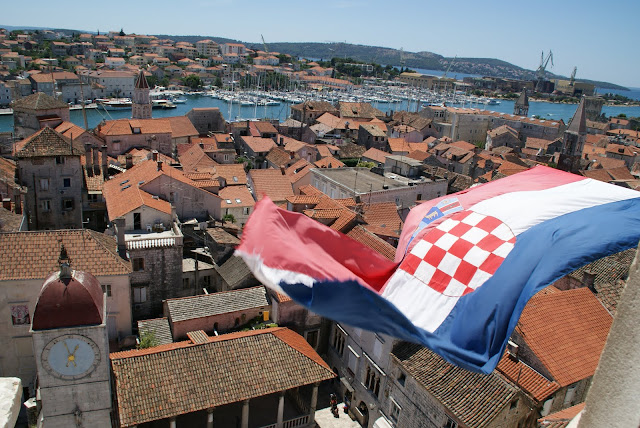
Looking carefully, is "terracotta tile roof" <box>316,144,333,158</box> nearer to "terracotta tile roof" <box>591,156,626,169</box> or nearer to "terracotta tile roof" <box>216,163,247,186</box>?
"terracotta tile roof" <box>216,163,247,186</box>

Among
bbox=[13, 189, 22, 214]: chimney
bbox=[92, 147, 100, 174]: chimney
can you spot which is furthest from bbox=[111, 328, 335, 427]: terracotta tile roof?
bbox=[92, 147, 100, 174]: chimney

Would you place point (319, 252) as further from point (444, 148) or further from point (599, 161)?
point (599, 161)

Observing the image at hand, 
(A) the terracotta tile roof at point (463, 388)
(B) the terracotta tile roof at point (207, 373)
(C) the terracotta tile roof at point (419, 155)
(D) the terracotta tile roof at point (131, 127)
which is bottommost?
(B) the terracotta tile roof at point (207, 373)

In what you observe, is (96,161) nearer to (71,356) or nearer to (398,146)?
(71,356)

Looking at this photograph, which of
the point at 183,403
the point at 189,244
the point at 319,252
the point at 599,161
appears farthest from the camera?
the point at 599,161

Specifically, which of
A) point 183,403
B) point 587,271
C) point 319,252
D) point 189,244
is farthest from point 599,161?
point 319,252

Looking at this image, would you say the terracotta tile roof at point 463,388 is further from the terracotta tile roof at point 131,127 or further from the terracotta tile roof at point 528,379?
the terracotta tile roof at point 131,127

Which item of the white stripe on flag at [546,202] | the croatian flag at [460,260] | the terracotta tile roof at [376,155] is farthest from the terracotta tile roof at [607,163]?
the croatian flag at [460,260]

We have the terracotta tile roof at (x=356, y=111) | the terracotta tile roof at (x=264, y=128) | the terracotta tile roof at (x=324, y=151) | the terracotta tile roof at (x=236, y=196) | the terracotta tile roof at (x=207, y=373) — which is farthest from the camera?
the terracotta tile roof at (x=356, y=111)
